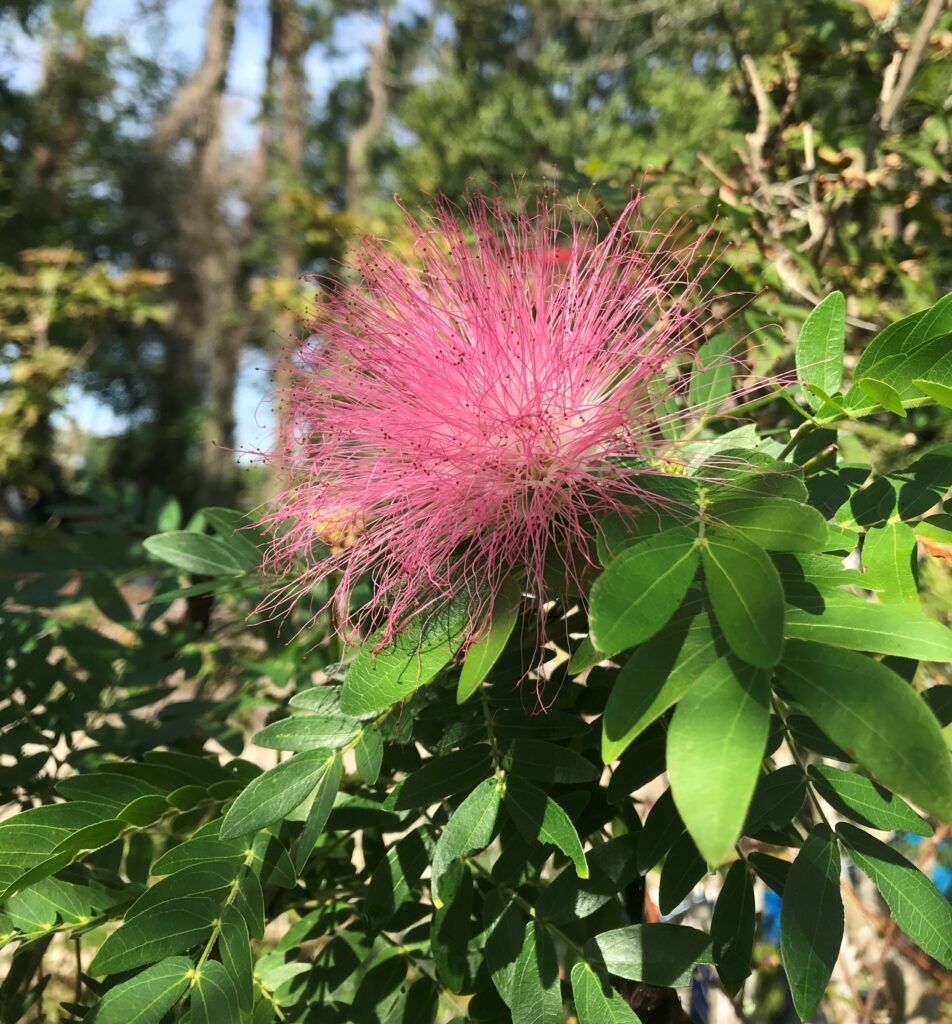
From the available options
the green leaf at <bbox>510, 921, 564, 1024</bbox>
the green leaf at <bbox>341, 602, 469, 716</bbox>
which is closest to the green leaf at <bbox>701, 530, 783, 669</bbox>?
the green leaf at <bbox>341, 602, 469, 716</bbox>

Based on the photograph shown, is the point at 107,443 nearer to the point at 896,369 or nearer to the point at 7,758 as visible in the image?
the point at 7,758

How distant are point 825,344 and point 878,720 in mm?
581

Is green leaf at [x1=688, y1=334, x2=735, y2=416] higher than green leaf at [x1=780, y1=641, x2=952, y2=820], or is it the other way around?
green leaf at [x1=688, y1=334, x2=735, y2=416]

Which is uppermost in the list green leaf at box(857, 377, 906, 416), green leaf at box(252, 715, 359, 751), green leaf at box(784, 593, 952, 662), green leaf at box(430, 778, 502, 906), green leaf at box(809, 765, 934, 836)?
green leaf at box(857, 377, 906, 416)

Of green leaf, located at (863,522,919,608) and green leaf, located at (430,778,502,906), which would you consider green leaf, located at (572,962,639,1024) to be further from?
green leaf, located at (863,522,919,608)

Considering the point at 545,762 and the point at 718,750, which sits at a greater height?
the point at 718,750

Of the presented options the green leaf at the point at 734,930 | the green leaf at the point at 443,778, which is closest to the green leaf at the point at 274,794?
the green leaf at the point at 443,778

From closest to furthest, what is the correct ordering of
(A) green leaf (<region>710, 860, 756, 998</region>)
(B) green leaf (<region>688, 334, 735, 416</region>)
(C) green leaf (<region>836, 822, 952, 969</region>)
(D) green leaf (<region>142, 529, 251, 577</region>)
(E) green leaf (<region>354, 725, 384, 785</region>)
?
(C) green leaf (<region>836, 822, 952, 969</region>) → (A) green leaf (<region>710, 860, 756, 998</region>) → (E) green leaf (<region>354, 725, 384, 785</region>) → (B) green leaf (<region>688, 334, 735, 416</region>) → (D) green leaf (<region>142, 529, 251, 577</region>)

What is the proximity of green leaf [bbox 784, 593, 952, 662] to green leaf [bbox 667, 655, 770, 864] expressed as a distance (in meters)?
0.10

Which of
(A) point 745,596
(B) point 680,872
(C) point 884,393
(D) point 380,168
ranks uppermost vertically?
(D) point 380,168

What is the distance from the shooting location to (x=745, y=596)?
0.64 metres

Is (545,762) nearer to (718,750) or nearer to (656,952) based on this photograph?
(656,952)

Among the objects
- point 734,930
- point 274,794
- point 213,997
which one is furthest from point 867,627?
point 213,997

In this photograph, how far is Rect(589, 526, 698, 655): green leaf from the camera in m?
0.63
